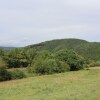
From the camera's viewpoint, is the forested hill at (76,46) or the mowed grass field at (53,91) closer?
the mowed grass field at (53,91)

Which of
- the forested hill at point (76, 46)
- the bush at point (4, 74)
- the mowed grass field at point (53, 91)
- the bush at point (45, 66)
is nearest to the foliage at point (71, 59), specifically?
the bush at point (45, 66)

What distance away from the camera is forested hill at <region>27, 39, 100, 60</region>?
120 m

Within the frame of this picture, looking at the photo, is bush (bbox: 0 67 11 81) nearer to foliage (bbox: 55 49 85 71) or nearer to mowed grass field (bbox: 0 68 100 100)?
mowed grass field (bbox: 0 68 100 100)

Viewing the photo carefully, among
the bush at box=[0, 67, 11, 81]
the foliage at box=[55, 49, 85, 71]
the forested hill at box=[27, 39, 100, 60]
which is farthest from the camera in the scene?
the forested hill at box=[27, 39, 100, 60]

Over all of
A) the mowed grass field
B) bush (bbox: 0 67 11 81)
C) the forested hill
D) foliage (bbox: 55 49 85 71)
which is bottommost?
the mowed grass field

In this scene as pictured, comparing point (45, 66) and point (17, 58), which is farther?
point (17, 58)

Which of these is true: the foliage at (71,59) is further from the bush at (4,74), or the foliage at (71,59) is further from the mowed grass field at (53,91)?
the mowed grass field at (53,91)

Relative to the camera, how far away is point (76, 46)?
139 m

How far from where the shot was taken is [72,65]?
201ft

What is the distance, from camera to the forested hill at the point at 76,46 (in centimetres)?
11994

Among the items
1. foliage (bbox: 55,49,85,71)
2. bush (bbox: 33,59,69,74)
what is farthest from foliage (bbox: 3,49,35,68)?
bush (bbox: 33,59,69,74)

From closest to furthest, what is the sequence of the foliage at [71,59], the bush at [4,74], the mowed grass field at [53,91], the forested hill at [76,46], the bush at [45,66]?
the mowed grass field at [53,91] → the bush at [4,74] → the bush at [45,66] → the foliage at [71,59] → the forested hill at [76,46]

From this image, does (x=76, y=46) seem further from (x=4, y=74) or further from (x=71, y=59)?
(x=4, y=74)

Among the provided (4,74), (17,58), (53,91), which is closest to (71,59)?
(17,58)
